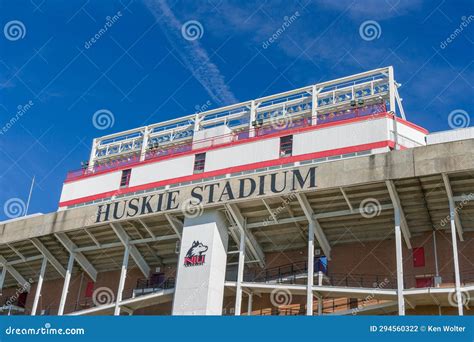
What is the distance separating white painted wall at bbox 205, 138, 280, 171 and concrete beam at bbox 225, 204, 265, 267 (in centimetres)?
404

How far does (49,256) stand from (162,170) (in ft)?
39.9

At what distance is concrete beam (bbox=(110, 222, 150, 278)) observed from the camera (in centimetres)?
4169

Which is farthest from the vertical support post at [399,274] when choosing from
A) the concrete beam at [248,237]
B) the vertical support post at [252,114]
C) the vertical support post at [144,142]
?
the vertical support post at [144,142]

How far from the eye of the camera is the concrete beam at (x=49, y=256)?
4497cm

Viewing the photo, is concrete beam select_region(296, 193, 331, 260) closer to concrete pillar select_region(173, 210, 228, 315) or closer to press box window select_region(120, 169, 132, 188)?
concrete pillar select_region(173, 210, 228, 315)

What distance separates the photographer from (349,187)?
3456 cm

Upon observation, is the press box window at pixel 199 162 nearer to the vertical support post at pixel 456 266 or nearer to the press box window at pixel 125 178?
the press box window at pixel 125 178

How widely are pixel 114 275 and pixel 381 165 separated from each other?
2498 cm

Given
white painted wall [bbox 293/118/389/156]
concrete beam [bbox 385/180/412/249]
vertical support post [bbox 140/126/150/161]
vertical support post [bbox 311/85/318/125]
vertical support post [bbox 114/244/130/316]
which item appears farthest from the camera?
vertical support post [bbox 140/126/150/161]

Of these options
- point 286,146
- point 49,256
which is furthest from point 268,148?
point 49,256

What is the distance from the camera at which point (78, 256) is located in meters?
45.5

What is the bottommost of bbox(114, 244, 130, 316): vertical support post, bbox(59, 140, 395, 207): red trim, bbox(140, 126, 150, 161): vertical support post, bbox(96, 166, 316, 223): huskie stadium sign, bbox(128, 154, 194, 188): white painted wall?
bbox(114, 244, 130, 316): vertical support post

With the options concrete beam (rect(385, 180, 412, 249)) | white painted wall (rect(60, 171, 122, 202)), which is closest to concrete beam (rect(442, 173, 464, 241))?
concrete beam (rect(385, 180, 412, 249))

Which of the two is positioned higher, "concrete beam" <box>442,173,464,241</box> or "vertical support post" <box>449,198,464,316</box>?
"concrete beam" <box>442,173,464,241</box>
